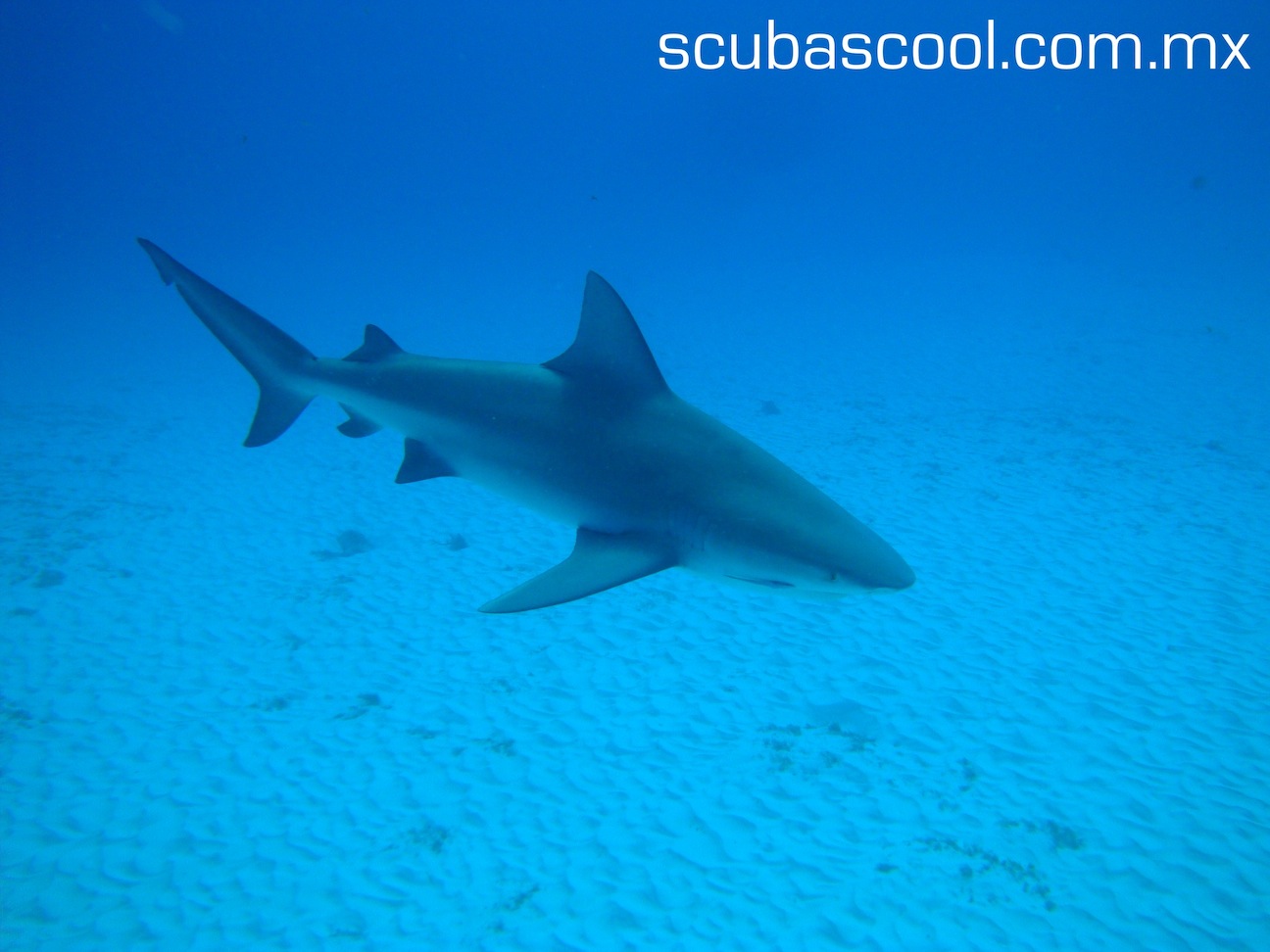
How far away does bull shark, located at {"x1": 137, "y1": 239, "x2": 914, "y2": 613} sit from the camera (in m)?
2.96

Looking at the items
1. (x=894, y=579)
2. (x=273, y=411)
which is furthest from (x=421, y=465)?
(x=894, y=579)

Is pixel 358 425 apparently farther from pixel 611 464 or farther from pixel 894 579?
pixel 894 579

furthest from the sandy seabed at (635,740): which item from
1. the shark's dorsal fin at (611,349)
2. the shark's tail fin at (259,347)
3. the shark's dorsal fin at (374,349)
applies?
the shark's dorsal fin at (374,349)

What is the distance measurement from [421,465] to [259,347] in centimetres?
170

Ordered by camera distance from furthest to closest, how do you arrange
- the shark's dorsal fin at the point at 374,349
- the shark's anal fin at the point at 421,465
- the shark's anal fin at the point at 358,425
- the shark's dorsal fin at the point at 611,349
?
the shark's anal fin at the point at 358,425 < the shark's dorsal fin at the point at 374,349 < the shark's anal fin at the point at 421,465 < the shark's dorsal fin at the point at 611,349

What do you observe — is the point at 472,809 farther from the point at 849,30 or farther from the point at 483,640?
the point at 849,30

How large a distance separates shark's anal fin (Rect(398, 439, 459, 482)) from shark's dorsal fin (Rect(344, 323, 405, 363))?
68 cm

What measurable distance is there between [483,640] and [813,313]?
36661 mm

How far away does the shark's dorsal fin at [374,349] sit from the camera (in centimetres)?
443

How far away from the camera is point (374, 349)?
14.7 ft

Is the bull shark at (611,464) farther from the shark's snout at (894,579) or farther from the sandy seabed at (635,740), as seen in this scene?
the sandy seabed at (635,740)

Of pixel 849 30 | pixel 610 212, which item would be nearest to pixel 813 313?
pixel 610 212

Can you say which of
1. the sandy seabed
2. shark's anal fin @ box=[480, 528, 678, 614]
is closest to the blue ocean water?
the sandy seabed

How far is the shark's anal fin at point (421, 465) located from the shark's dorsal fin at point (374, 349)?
675mm
